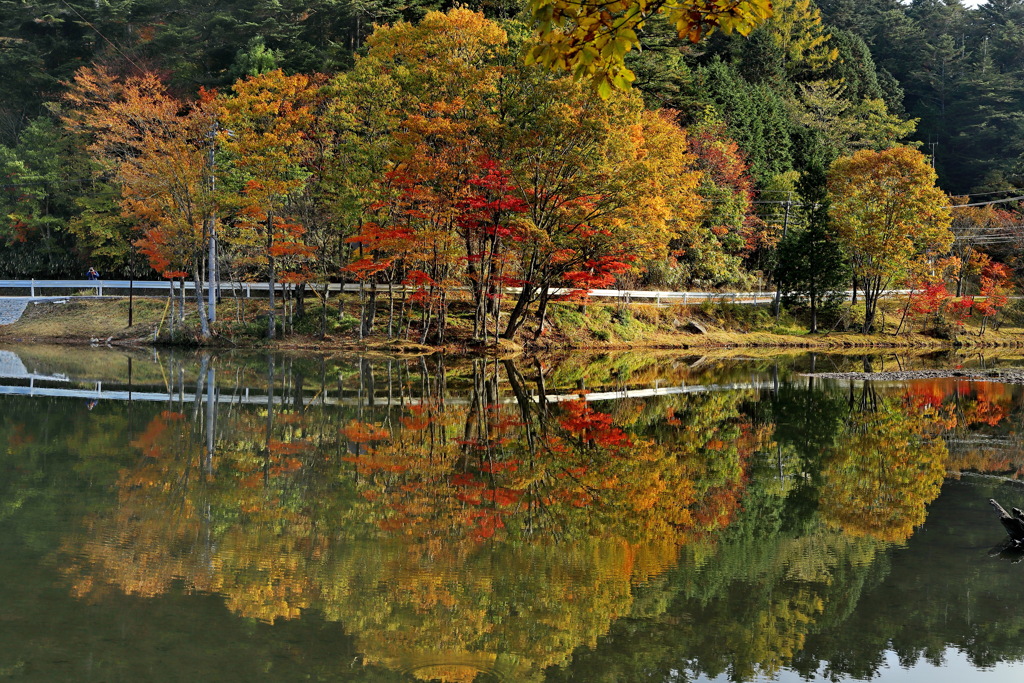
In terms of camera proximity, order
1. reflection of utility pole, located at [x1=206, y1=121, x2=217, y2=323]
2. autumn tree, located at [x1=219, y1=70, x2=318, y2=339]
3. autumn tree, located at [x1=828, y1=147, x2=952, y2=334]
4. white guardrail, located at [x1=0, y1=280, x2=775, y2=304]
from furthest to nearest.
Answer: autumn tree, located at [x1=828, y1=147, x2=952, y2=334] → white guardrail, located at [x1=0, y1=280, x2=775, y2=304] → reflection of utility pole, located at [x1=206, y1=121, x2=217, y2=323] → autumn tree, located at [x1=219, y1=70, x2=318, y2=339]

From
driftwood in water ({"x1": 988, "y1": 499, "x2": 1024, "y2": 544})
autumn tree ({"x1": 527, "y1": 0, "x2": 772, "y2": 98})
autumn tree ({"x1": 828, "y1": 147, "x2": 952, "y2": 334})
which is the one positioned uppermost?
autumn tree ({"x1": 828, "y1": 147, "x2": 952, "y2": 334})

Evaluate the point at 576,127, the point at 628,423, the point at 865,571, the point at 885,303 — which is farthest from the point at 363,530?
the point at 885,303

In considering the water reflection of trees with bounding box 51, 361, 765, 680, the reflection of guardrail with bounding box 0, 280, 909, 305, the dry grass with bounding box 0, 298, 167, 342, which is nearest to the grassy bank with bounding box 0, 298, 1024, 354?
the dry grass with bounding box 0, 298, 167, 342

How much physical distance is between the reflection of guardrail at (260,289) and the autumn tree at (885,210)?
5.83 meters

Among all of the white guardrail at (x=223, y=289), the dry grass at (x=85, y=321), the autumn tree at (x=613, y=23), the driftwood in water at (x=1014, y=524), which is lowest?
the dry grass at (x=85, y=321)

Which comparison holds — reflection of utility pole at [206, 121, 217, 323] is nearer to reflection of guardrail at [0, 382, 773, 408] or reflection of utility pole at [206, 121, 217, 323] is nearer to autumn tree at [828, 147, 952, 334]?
reflection of guardrail at [0, 382, 773, 408]

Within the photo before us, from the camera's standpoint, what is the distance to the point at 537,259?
31.6 meters

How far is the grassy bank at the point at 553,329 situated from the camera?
33500mm

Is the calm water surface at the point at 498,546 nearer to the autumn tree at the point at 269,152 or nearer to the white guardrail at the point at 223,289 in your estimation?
the autumn tree at the point at 269,152

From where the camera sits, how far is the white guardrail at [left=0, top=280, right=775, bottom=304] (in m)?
37.7

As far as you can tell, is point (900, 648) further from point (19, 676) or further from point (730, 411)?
point (730, 411)

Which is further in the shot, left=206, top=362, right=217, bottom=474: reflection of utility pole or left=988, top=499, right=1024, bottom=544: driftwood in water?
left=206, top=362, right=217, bottom=474: reflection of utility pole

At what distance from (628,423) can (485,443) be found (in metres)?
3.62

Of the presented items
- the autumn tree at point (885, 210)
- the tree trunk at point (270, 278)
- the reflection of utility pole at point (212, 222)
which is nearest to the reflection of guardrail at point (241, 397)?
the tree trunk at point (270, 278)
